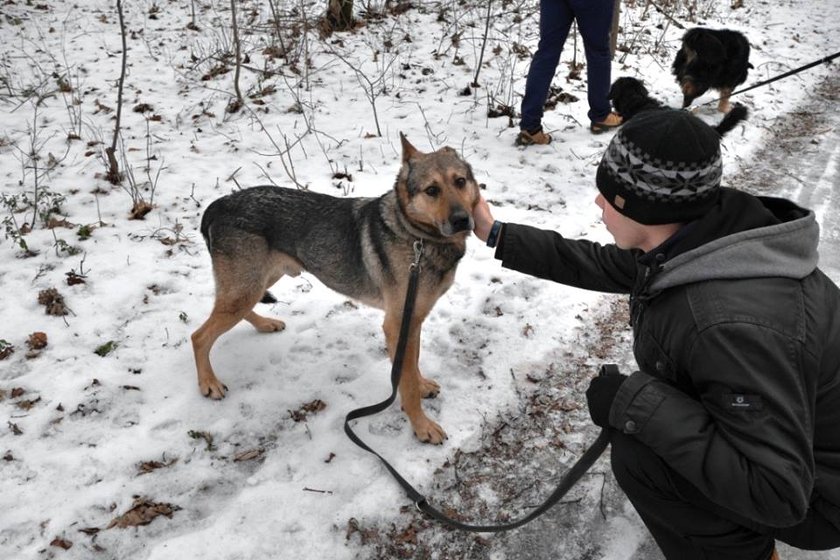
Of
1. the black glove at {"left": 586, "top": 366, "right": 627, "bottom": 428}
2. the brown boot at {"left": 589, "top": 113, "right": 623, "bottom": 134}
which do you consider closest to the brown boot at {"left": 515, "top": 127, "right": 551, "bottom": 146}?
the brown boot at {"left": 589, "top": 113, "right": 623, "bottom": 134}

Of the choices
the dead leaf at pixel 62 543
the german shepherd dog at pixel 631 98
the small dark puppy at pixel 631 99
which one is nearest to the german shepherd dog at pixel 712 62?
the german shepherd dog at pixel 631 98

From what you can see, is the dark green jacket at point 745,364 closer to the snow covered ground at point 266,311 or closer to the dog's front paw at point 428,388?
the snow covered ground at point 266,311

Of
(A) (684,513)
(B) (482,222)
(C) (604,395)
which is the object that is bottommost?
(A) (684,513)

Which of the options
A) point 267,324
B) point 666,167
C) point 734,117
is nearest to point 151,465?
point 267,324

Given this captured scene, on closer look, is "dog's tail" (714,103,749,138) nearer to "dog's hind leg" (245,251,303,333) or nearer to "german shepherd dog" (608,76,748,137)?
"german shepherd dog" (608,76,748,137)

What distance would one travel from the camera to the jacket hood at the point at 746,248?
1.71m

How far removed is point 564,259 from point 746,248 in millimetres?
1265

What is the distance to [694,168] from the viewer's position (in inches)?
69.0

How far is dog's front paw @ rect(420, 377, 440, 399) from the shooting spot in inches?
138

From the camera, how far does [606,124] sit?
7074mm

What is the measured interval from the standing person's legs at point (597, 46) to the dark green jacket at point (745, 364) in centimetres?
492

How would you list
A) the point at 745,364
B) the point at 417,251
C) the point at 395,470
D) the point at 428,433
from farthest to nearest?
the point at 428,433
the point at 417,251
the point at 395,470
the point at 745,364

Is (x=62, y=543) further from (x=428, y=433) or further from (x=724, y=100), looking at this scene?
(x=724, y=100)

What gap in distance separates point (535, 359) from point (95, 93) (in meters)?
7.59
